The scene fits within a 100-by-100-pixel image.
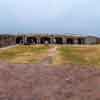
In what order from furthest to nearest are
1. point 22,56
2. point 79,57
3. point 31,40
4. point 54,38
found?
1. point 54,38
2. point 31,40
3. point 22,56
4. point 79,57

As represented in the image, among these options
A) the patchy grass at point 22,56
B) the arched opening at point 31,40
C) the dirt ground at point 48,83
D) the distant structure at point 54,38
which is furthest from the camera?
the distant structure at point 54,38

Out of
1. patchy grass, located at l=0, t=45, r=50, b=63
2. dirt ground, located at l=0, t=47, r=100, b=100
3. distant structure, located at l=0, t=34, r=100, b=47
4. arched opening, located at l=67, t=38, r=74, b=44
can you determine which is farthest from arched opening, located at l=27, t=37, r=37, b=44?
dirt ground, located at l=0, t=47, r=100, b=100

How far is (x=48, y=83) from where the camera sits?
370 centimetres

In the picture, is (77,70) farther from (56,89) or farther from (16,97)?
(16,97)

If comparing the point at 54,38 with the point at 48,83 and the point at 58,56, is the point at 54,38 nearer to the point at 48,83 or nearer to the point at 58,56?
the point at 58,56

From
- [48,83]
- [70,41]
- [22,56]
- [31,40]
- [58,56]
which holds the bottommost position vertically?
[70,41]

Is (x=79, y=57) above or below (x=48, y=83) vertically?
below

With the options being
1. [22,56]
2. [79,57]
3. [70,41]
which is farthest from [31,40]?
[79,57]

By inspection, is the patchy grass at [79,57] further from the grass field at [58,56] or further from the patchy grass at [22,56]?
the patchy grass at [22,56]

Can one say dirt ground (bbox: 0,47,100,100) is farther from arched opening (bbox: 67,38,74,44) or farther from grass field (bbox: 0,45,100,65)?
arched opening (bbox: 67,38,74,44)

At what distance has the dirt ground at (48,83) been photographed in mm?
3414

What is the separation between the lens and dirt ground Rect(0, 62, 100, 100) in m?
3.41

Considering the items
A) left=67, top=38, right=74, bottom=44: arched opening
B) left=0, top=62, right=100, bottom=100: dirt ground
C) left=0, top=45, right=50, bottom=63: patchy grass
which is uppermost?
left=0, top=62, right=100, bottom=100: dirt ground

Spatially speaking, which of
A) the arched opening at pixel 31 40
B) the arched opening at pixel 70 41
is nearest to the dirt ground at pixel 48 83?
the arched opening at pixel 31 40
